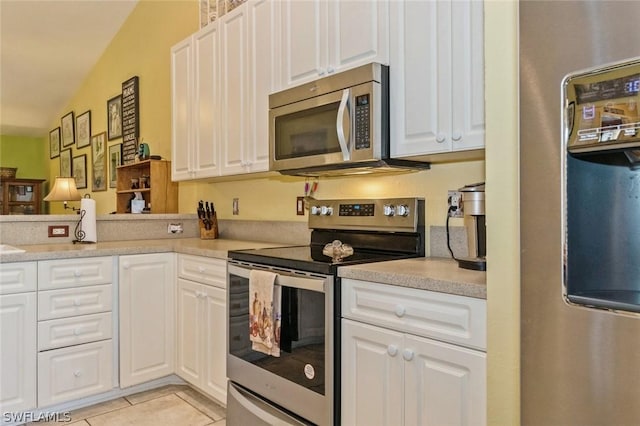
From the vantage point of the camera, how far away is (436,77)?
1.74m

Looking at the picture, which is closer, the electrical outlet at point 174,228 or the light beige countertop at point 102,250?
the light beige countertop at point 102,250

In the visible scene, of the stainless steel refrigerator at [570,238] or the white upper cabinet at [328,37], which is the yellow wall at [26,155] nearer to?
the white upper cabinet at [328,37]

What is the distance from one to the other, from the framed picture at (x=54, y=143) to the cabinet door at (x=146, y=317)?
5.68m

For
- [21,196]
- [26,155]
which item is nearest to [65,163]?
[21,196]

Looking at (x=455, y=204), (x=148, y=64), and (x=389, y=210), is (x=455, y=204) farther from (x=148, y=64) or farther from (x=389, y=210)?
(x=148, y=64)

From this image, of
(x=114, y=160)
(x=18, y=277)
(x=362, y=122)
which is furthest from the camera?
(x=114, y=160)

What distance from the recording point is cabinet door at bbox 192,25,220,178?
287 centimetres

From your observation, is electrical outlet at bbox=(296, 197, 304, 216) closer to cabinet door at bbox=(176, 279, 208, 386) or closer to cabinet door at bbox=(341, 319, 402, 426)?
cabinet door at bbox=(176, 279, 208, 386)

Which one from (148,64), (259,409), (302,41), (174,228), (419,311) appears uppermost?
(148,64)

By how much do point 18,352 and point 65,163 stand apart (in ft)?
17.7

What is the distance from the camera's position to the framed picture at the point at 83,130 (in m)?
6.05

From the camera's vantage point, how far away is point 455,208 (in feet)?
6.58

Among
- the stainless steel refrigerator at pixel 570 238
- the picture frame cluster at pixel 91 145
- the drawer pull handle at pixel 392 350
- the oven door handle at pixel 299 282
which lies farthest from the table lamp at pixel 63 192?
the stainless steel refrigerator at pixel 570 238

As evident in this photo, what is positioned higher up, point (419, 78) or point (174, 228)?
point (419, 78)
